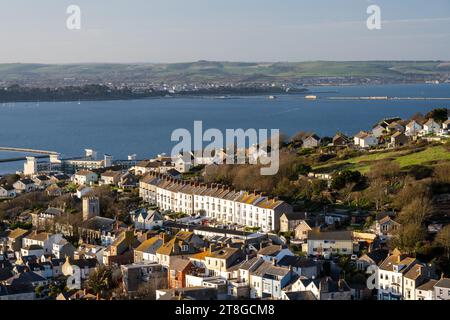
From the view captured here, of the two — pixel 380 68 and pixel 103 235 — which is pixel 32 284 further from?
pixel 380 68

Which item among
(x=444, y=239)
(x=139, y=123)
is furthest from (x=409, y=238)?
(x=139, y=123)

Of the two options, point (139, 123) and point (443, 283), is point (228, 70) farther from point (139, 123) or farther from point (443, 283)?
point (443, 283)

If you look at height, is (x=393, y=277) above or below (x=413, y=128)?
below

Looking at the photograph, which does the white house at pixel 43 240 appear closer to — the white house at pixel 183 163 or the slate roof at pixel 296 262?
the slate roof at pixel 296 262

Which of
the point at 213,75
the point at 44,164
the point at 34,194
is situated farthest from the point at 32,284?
the point at 213,75

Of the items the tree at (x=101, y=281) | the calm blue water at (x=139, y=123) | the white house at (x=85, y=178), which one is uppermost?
the tree at (x=101, y=281)

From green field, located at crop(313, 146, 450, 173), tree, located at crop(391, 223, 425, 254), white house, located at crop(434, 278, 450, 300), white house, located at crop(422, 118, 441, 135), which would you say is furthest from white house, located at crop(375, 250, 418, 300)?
white house, located at crop(422, 118, 441, 135)

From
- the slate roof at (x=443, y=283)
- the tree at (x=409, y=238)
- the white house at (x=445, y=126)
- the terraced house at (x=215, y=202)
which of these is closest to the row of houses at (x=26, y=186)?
the terraced house at (x=215, y=202)
